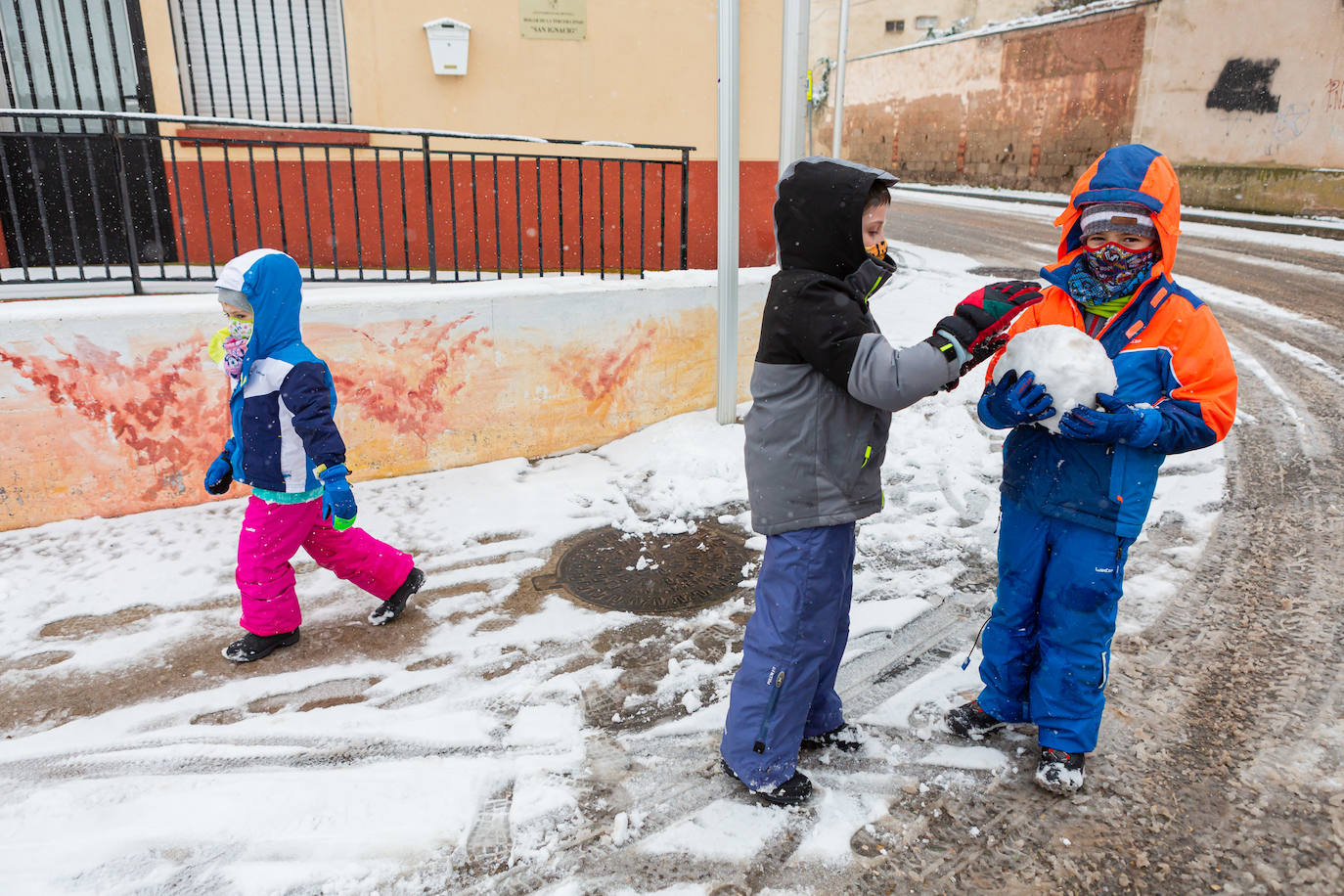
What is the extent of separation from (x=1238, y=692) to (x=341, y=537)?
11.4 ft

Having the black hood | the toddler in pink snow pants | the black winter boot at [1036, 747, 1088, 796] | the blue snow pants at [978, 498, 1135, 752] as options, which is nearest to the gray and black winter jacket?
A: the black hood

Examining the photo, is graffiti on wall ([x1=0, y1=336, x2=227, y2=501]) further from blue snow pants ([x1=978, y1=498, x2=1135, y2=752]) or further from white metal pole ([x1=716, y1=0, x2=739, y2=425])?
blue snow pants ([x1=978, y1=498, x2=1135, y2=752])

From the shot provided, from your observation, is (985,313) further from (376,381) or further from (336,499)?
(376,381)

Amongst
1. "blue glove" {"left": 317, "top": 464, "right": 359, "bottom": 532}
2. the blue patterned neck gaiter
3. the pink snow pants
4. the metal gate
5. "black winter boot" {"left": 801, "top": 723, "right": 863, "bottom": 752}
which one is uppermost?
the metal gate

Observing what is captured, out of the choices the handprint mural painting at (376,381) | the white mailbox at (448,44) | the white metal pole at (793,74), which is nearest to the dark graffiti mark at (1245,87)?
the white metal pole at (793,74)

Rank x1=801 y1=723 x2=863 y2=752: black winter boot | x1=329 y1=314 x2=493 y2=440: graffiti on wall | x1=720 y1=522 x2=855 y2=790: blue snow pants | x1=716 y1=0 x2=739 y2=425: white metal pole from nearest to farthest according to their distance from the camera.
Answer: x1=720 y1=522 x2=855 y2=790: blue snow pants → x1=801 y1=723 x2=863 y2=752: black winter boot → x1=329 y1=314 x2=493 y2=440: graffiti on wall → x1=716 y1=0 x2=739 y2=425: white metal pole

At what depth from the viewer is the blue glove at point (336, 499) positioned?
3.21m

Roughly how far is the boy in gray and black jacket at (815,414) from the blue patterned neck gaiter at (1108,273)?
328 mm

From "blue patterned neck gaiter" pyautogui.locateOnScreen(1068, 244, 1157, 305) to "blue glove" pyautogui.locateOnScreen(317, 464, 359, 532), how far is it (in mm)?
2605

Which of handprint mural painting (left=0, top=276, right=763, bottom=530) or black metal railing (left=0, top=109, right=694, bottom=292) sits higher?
black metal railing (left=0, top=109, right=694, bottom=292)

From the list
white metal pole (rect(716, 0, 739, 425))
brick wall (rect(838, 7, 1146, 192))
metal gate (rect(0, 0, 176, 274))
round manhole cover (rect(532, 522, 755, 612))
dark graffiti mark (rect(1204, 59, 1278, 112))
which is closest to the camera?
round manhole cover (rect(532, 522, 755, 612))

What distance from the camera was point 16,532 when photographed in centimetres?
437

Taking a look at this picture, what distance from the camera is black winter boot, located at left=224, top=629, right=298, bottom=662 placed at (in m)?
3.33

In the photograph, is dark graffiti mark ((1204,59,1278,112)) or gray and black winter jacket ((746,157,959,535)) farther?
dark graffiti mark ((1204,59,1278,112))
